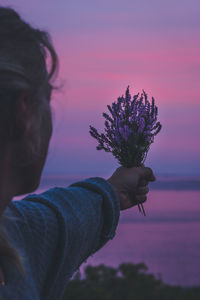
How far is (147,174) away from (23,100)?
127cm

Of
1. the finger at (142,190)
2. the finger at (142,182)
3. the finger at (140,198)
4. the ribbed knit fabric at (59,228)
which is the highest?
the finger at (142,182)

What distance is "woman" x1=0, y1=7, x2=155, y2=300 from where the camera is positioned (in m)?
2.11

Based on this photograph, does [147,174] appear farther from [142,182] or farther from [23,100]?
[23,100]

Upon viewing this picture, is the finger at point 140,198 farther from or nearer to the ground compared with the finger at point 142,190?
nearer to the ground

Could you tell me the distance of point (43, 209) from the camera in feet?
9.66

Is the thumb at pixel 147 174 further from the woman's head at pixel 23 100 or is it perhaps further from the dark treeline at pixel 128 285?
the dark treeline at pixel 128 285

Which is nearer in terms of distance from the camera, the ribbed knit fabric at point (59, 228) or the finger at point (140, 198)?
the ribbed knit fabric at point (59, 228)

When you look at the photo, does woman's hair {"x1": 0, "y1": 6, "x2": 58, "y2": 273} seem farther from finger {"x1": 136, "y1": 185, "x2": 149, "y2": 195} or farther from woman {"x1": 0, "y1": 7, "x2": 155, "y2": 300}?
finger {"x1": 136, "y1": 185, "x2": 149, "y2": 195}

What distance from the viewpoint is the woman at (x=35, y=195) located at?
83.0 inches

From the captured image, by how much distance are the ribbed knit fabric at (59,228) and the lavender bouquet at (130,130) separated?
0.20 m

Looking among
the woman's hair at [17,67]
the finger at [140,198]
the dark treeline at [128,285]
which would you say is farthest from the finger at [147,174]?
the dark treeline at [128,285]

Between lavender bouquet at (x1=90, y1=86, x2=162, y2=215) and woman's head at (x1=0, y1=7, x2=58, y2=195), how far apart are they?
907 mm

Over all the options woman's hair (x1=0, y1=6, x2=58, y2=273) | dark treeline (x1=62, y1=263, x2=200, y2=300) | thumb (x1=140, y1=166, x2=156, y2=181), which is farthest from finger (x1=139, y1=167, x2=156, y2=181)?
dark treeline (x1=62, y1=263, x2=200, y2=300)

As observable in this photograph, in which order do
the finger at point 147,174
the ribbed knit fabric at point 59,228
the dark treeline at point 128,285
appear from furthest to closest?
1. the dark treeline at point 128,285
2. the finger at point 147,174
3. the ribbed knit fabric at point 59,228
